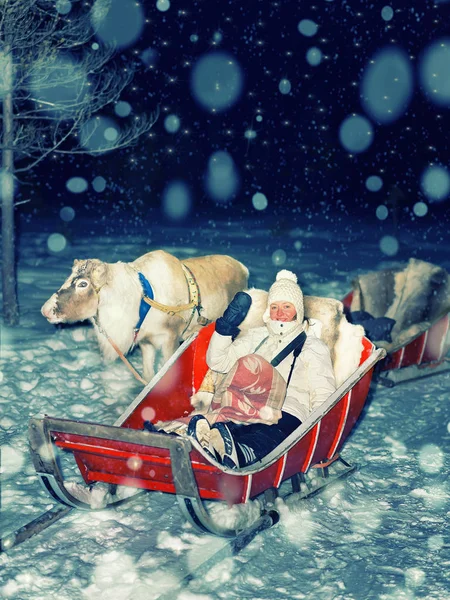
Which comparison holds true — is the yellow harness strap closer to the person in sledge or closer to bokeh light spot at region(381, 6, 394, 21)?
the person in sledge

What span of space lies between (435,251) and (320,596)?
47.5 feet

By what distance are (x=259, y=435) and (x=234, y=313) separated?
28.9 inches

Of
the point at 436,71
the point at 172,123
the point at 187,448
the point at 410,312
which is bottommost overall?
the point at 187,448

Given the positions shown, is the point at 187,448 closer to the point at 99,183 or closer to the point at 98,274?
the point at 98,274

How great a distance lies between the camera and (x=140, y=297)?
16.8 ft

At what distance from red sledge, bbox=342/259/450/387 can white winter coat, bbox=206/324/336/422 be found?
2.26m

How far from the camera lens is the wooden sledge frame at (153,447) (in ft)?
9.96

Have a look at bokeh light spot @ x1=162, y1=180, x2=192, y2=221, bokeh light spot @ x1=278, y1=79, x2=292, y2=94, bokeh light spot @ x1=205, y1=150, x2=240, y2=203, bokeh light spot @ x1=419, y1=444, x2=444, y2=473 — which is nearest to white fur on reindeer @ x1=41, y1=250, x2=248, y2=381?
bokeh light spot @ x1=419, y1=444, x2=444, y2=473

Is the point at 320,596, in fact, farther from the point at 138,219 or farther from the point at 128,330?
the point at 138,219

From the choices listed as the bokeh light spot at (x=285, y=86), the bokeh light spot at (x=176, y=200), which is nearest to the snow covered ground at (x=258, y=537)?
the bokeh light spot at (x=176, y=200)

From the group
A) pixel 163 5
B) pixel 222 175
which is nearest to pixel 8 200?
pixel 163 5

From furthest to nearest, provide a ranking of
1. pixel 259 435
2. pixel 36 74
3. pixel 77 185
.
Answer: pixel 77 185 → pixel 36 74 → pixel 259 435

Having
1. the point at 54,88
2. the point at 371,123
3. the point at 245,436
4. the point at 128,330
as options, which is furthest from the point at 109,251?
the point at 371,123

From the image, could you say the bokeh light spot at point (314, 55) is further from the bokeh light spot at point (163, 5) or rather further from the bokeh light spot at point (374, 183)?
the bokeh light spot at point (163, 5)
